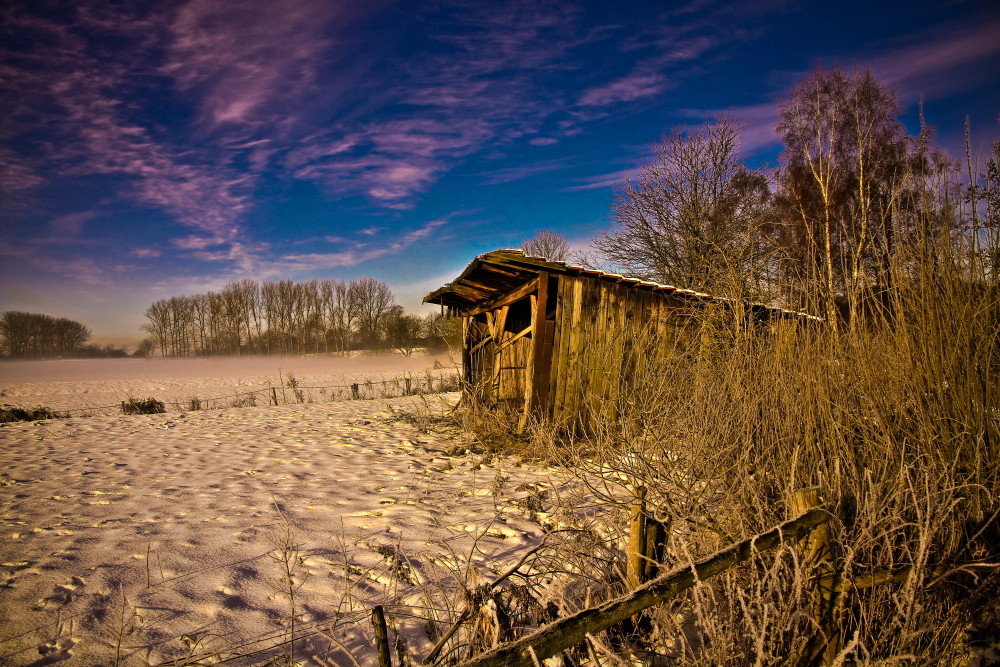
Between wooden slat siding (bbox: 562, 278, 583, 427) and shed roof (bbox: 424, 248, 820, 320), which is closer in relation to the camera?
shed roof (bbox: 424, 248, 820, 320)

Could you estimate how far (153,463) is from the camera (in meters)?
6.74

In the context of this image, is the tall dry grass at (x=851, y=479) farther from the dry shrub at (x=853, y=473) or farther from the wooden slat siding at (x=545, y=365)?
the wooden slat siding at (x=545, y=365)

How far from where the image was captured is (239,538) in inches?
156

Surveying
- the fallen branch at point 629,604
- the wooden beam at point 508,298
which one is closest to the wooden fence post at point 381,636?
the fallen branch at point 629,604

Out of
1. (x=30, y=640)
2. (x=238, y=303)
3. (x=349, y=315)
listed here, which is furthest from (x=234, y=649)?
(x=238, y=303)

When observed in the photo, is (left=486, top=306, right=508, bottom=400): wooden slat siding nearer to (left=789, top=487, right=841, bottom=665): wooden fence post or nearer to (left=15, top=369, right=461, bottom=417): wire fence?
(left=15, top=369, right=461, bottom=417): wire fence

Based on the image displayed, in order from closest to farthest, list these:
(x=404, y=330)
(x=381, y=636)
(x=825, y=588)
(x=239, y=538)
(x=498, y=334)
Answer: (x=381, y=636) → (x=825, y=588) → (x=239, y=538) → (x=498, y=334) → (x=404, y=330)

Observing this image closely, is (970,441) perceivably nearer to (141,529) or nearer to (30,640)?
(30,640)

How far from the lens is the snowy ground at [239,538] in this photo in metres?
2.68

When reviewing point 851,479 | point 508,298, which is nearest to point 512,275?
point 508,298

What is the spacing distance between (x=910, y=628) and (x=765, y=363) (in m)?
1.43

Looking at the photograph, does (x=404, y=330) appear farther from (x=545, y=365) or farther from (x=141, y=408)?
(x=545, y=365)

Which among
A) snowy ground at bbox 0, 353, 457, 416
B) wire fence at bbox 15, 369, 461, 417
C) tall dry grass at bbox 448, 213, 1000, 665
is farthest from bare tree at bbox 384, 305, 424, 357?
tall dry grass at bbox 448, 213, 1000, 665

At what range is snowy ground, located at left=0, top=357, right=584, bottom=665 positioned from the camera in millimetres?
2678
